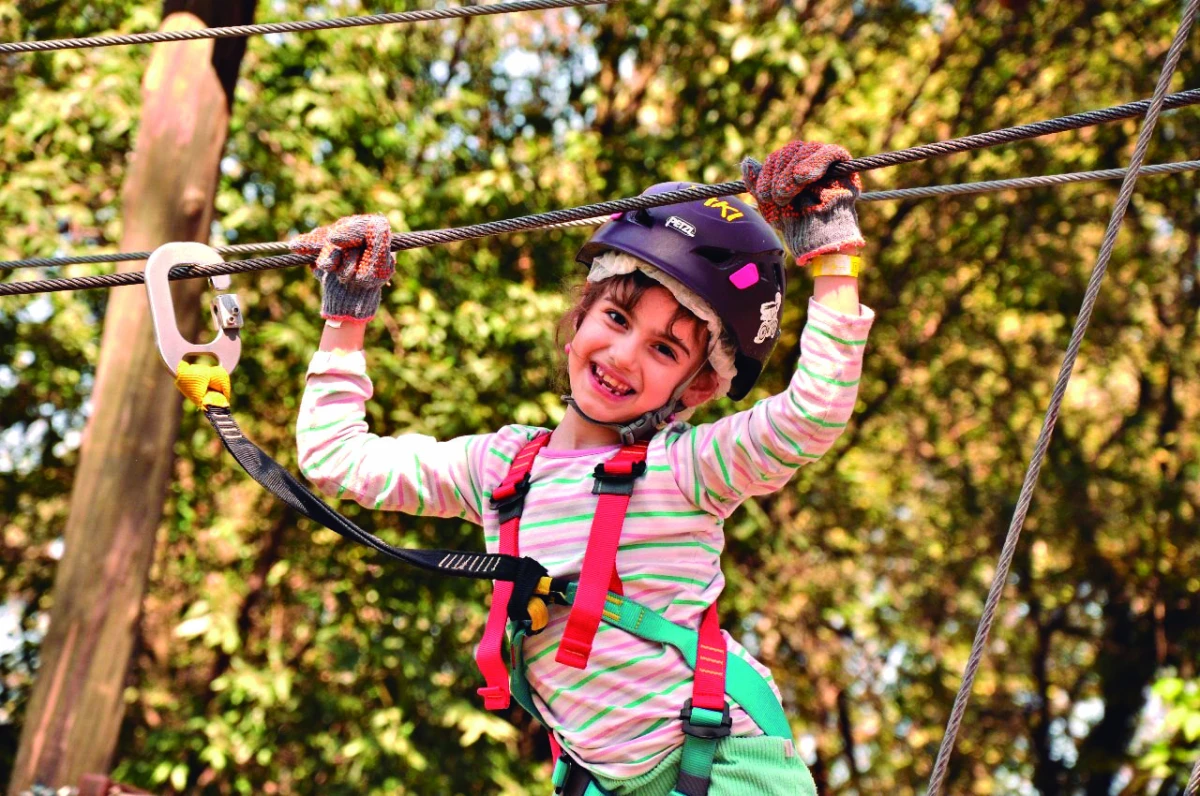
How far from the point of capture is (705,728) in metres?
1.71

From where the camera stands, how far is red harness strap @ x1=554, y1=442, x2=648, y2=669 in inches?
65.5

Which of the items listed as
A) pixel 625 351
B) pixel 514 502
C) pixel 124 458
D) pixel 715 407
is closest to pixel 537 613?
pixel 514 502

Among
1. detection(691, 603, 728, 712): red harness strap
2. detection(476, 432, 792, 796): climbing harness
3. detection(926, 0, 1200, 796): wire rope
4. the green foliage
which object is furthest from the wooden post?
detection(926, 0, 1200, 796): wire rope

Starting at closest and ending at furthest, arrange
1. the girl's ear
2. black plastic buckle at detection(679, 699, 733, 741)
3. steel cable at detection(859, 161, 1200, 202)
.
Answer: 1. black plastic buckle at detection(679, 699, 733, 741)
2. the girl's ear
3. steel cable at detection(859, 161, 1200, 202)

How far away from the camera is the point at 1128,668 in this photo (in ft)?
22.9

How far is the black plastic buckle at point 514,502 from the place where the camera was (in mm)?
1829

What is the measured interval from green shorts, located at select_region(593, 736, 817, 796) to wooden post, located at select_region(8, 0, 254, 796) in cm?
246

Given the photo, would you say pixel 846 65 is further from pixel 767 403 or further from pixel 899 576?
pixel 767 403

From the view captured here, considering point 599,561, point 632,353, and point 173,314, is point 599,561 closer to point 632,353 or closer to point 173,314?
point 632,353

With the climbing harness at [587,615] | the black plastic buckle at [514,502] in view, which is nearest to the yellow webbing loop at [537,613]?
the climbing harness at [587,615]

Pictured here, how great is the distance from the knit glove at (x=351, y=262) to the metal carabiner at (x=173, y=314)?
174 millimetres

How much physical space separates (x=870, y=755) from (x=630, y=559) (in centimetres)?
556

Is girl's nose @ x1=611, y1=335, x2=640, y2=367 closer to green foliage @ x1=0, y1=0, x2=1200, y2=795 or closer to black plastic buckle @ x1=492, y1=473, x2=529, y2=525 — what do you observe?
black plastic buckle @ x1=492, y1=473, x2=529, y2=525

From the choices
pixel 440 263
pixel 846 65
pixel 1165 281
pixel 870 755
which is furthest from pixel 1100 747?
pixel 440 263
